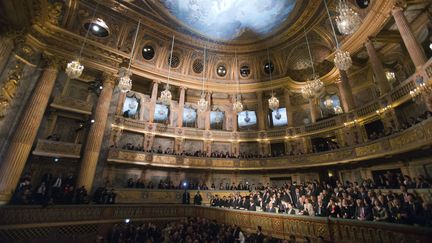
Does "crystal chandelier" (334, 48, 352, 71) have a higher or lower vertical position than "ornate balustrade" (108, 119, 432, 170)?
higher

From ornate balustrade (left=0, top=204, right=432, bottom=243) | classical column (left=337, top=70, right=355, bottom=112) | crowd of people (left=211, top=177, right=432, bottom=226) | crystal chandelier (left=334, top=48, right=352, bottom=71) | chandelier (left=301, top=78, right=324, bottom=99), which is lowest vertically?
ornate balustrade (left=0, top=204, right=432, bottom=243)

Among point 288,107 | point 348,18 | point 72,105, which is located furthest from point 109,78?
point 288,107

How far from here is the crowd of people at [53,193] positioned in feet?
28.4

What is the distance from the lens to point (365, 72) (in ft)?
52.5

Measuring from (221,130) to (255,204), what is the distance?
10.4m

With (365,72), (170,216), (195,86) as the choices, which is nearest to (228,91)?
(195,86)

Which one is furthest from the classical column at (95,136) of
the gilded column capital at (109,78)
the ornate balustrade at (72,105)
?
the ornate balustrade at (72,105)

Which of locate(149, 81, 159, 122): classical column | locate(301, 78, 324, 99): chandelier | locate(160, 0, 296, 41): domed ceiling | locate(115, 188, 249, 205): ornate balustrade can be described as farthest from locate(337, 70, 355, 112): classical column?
locate(149, 81, 159, 122): classical column

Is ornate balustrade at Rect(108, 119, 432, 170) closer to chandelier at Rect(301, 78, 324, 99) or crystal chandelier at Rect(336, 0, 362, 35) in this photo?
chandelier at Rect(301, 78, 324, 99)

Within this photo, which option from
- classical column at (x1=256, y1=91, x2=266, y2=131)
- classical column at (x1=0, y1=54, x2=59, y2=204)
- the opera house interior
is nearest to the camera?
the opera house interior

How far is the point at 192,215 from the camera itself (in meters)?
11.8

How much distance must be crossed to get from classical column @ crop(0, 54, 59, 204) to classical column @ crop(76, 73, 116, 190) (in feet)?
8.36

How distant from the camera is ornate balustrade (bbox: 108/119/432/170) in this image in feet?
28.4

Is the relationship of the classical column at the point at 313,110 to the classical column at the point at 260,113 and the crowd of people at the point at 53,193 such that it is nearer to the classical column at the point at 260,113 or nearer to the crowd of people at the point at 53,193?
the classical column at the point at 260,113
